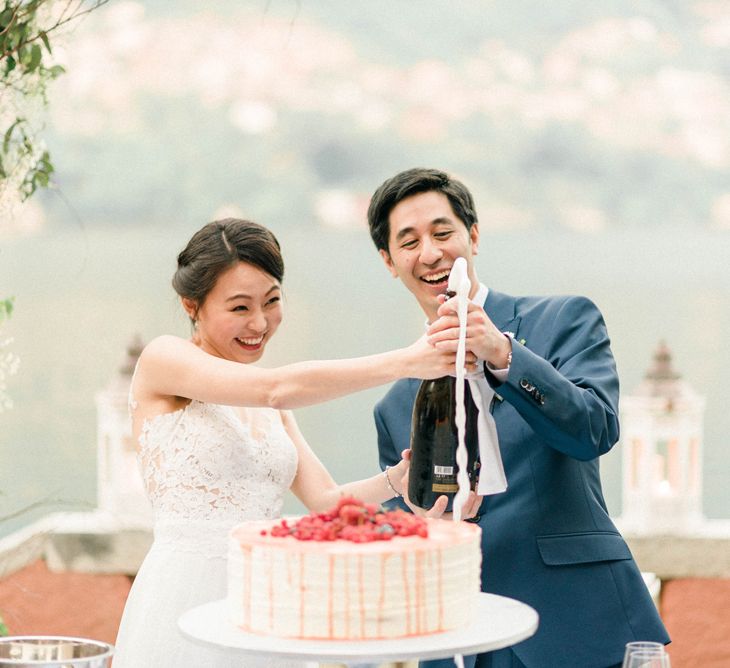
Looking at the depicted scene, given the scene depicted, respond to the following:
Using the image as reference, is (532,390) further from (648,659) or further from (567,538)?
(648,659)

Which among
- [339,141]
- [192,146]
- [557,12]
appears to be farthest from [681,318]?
[192,146]

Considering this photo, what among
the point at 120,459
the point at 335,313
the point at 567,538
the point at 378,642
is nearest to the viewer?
the point at 378,642

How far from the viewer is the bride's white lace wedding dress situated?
2.52 metres

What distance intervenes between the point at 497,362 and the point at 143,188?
18298mm

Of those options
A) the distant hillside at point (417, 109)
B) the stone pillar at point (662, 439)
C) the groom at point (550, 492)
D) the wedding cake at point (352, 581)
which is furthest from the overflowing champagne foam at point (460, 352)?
the distant hillside at point (417, 109)

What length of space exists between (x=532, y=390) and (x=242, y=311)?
0.74 metres

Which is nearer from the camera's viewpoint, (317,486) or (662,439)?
(317,486)

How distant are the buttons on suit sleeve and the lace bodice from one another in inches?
29.1

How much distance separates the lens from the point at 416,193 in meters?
2.54

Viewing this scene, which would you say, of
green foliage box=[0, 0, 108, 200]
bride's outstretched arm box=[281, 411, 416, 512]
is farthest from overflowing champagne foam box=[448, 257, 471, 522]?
green foliage box=[0, 0, 108, 200]

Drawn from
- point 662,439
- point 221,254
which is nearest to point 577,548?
point 221,254

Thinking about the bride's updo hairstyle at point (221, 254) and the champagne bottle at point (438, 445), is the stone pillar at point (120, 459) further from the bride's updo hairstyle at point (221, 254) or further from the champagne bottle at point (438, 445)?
the champagne bottle at point (438, 445)

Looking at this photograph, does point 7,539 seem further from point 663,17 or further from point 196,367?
point 663,17

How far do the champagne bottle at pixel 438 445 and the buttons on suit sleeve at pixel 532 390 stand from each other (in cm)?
15
